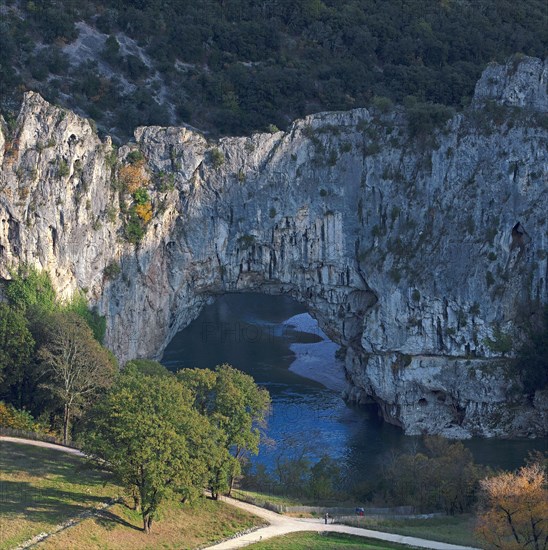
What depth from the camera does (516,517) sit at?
171ft

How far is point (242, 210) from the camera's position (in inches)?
3255

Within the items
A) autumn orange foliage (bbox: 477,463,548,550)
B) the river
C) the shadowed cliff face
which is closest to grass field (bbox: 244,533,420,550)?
autumn orange foliage (bbox: 477,463,548,550)

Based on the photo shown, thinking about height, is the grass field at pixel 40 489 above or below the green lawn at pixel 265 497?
above

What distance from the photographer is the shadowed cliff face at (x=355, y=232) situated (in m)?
78.8

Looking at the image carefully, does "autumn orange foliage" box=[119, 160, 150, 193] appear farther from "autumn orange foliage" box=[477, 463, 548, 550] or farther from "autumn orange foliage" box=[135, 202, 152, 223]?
"autumn orange foliage" box=[477, 463, 548, 550]

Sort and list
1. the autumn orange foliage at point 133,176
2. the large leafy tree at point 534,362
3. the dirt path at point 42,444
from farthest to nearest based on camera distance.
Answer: the autumn orange foliage at point 133,176
the large leafy tree at point 534,362
the dirt path at point 42,444

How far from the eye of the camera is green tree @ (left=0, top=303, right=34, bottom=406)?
68.6 m

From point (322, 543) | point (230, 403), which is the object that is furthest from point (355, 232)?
point (322, 543)

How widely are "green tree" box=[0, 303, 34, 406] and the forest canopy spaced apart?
32.7m

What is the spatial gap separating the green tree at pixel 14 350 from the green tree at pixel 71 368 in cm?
92

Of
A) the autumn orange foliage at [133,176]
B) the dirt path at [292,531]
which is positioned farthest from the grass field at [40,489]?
the autumn orange foliage at [133,176]

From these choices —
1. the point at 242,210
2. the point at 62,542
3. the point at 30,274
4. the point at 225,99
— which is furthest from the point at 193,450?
the point at 225,99

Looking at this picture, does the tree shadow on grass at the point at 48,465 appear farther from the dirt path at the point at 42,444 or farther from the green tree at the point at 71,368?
the green tree at the point at 71,368

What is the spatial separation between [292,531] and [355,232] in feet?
98.3
